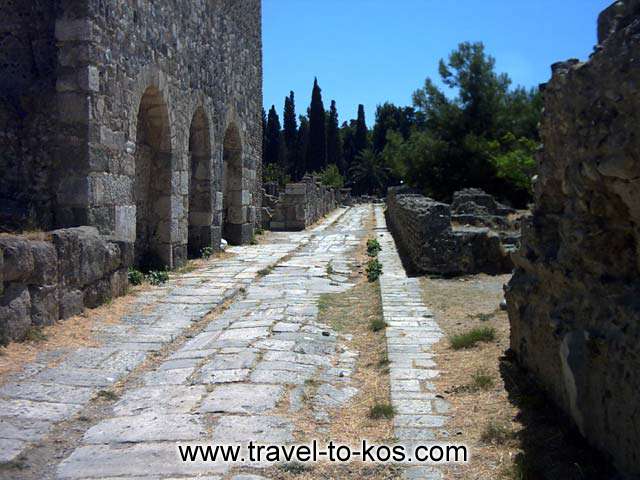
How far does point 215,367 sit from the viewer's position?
5.47 meters

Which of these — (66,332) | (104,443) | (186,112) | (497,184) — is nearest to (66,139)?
(66,332)

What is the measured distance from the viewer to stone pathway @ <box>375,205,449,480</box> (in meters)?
4.08

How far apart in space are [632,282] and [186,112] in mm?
9558

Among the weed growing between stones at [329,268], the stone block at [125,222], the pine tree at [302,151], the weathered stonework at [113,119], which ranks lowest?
the weed growing between stones at [329,268]

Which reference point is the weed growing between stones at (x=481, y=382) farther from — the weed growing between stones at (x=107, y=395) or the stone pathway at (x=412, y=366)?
the weed growing between stones at (x=107, y=395)

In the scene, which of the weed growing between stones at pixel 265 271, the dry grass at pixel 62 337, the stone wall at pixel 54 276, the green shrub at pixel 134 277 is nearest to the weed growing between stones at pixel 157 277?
the green shrub at pixel 134 277

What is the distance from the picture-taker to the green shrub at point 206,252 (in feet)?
42.9

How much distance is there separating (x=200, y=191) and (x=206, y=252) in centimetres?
120

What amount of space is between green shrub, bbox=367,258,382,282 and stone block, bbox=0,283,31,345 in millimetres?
5432

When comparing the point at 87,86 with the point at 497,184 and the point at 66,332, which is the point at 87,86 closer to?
the point at 66,332

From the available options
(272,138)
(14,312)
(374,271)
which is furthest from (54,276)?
(272,138)

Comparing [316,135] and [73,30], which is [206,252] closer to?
[73,30]

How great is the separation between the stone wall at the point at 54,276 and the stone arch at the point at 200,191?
4971 mm

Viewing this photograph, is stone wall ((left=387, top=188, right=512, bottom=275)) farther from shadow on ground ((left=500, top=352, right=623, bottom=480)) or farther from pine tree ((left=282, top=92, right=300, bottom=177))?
pine tree ((left=282, top=92, right=300, bottom=177))
